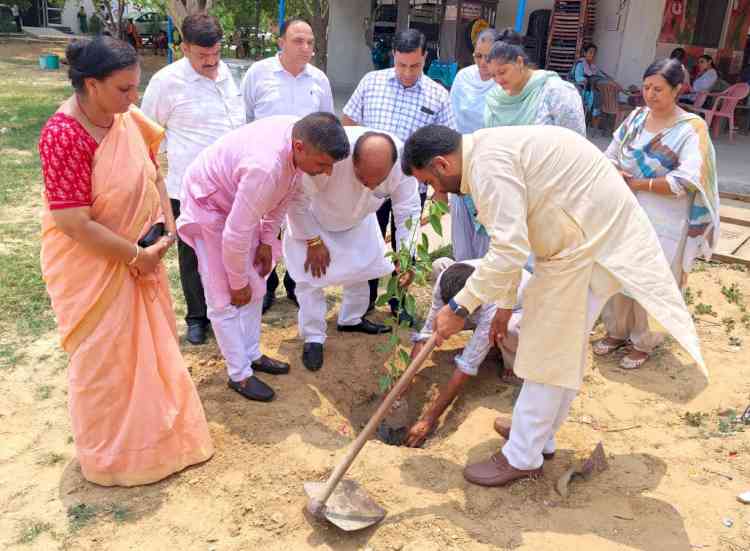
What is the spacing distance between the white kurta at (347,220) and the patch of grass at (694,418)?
1799 millimetres

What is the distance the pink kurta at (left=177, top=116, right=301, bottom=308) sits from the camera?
2.91 m

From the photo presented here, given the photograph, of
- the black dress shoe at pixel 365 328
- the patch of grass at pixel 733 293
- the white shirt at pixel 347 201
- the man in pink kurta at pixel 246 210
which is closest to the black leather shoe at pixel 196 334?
the man in pink kurta at pixel 246 210

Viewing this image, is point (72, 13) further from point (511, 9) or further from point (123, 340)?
point (123, 340)

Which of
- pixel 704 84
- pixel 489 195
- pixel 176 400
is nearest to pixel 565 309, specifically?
pixel 489 195

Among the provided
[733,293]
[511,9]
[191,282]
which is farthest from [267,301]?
[511,9]

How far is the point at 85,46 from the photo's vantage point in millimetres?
2262

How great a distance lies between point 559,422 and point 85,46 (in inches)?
96.8

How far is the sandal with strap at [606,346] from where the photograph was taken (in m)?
4.16

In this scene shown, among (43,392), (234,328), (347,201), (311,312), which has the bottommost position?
(43,392)

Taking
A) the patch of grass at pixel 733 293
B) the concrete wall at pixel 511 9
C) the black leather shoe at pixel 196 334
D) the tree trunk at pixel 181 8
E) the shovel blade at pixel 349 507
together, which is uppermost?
the concrete wall at pixel 511 9

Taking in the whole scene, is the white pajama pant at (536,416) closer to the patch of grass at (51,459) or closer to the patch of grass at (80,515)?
the patch of grass at (80,515)

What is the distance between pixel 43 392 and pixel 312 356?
149 cm

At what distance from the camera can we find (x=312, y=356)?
387 cm

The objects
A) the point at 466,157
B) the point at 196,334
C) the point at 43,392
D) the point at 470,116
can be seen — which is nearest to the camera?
the point at 466,157
